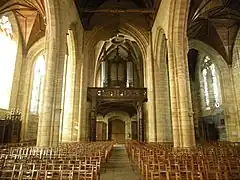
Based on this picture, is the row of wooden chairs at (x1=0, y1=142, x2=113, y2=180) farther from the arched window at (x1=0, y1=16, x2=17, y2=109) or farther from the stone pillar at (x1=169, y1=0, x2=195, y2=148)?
the arched window at (x1=0, y1=16, x2=17, y2=109)

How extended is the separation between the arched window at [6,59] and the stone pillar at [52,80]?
7879mm

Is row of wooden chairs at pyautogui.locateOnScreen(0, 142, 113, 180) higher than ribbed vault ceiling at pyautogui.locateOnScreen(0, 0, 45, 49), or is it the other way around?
ribbed vault ceiling at pyautogui.locateOnScreen(0, 0, 45, 49)

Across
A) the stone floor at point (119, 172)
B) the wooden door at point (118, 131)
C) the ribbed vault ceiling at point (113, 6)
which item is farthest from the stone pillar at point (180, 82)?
the wooden door at point (118, 131)

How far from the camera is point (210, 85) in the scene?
2119cm

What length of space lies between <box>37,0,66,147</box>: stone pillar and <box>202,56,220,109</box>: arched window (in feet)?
54.3

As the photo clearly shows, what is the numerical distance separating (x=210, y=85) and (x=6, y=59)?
21347 millimetres

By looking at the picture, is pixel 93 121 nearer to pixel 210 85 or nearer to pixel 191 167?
pixel 191 167

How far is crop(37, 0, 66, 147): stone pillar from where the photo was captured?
9.29 meters

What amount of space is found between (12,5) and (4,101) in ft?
25.9

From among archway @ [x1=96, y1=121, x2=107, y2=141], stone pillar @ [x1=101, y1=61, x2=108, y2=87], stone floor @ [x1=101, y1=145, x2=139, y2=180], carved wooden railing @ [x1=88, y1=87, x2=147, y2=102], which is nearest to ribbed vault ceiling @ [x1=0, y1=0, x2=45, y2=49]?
carved wooden railing @ [x1=88, y1=87, x2=147, y2=102]

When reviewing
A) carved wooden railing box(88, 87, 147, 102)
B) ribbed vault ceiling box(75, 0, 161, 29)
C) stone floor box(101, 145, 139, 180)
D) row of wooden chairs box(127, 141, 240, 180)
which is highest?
ribbed vault ceiling box(75, 0, 161, 29)

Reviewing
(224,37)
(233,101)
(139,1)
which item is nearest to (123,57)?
(139,1)

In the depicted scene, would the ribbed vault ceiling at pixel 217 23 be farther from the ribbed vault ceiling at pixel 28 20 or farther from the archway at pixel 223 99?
the ribbed vault ceiling at pixel 28 20

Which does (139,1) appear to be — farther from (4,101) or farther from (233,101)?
(4,101)
